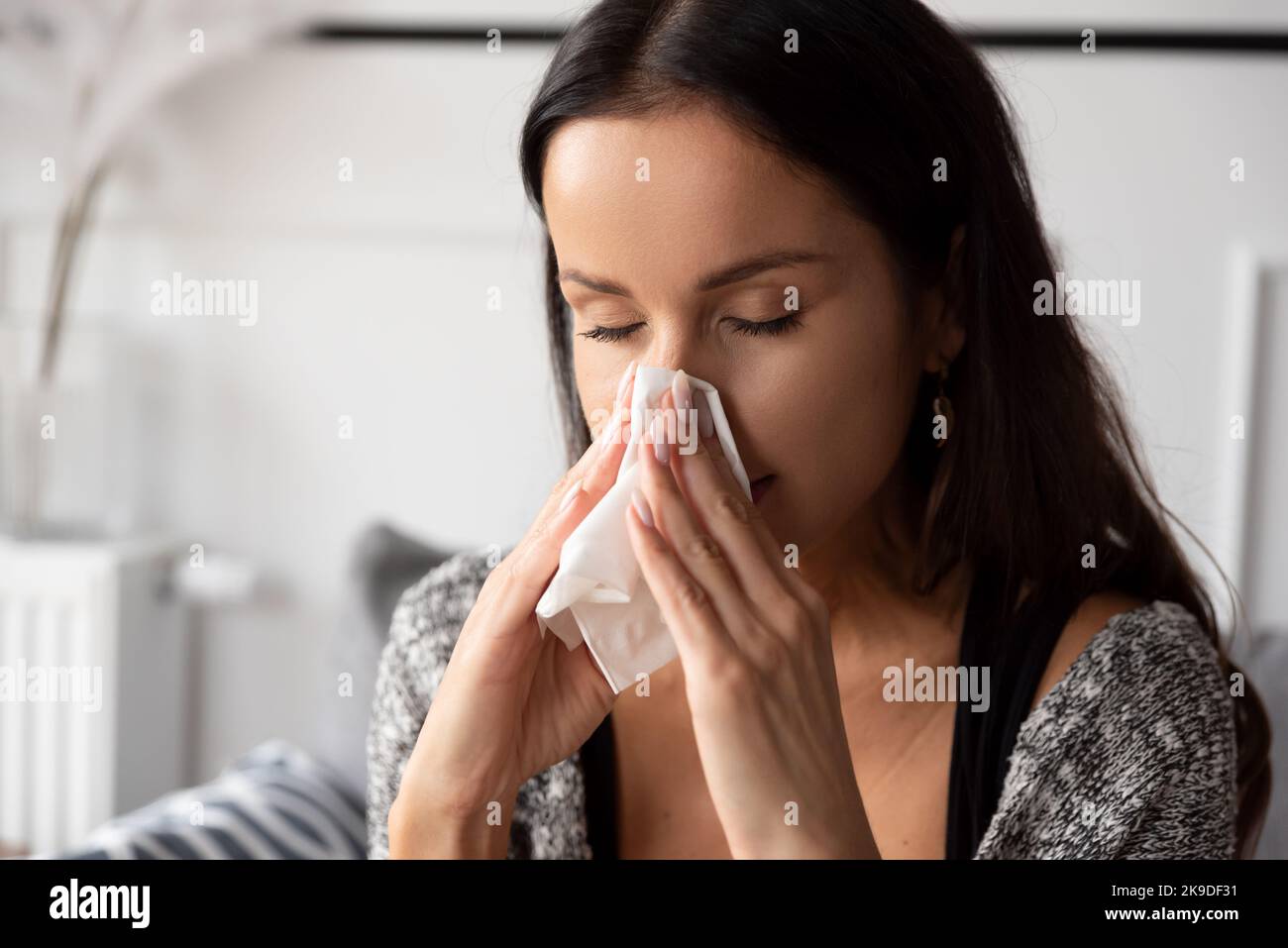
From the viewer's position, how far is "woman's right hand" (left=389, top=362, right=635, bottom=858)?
2.77 feet

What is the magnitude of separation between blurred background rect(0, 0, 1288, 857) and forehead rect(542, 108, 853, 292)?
108cm

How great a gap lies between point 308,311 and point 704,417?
1513mm

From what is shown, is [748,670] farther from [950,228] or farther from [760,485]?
[950,228]

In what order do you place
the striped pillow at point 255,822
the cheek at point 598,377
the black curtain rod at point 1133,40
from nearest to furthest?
the cheek at point 598,377
the striped pillow at point 255,822
the black curtain rod at point 1133,40

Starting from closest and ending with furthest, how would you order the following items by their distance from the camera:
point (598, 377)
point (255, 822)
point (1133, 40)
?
point (598, 377) < point (255, 822) < point (1133, 40)

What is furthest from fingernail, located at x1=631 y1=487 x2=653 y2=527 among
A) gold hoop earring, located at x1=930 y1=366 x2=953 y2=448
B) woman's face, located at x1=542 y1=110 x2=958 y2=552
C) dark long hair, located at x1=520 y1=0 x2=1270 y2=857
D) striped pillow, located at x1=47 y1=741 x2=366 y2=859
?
striped pillow, located at x1=47 y1=741 x2=366 y2=859

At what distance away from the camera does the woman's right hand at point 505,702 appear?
0.85 meters

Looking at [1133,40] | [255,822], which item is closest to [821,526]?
[255,822]

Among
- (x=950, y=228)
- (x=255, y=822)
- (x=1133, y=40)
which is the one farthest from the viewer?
(x=1133, y=40)

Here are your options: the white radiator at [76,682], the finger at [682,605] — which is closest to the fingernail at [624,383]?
the finger at [682,605]

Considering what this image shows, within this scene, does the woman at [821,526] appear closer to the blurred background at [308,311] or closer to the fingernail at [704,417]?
the fingernail at [704,417]

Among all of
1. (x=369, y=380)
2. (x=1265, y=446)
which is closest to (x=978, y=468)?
(x=1265, y=446)

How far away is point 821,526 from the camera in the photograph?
3.12 ft

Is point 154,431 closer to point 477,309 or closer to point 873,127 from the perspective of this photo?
point 477,309
